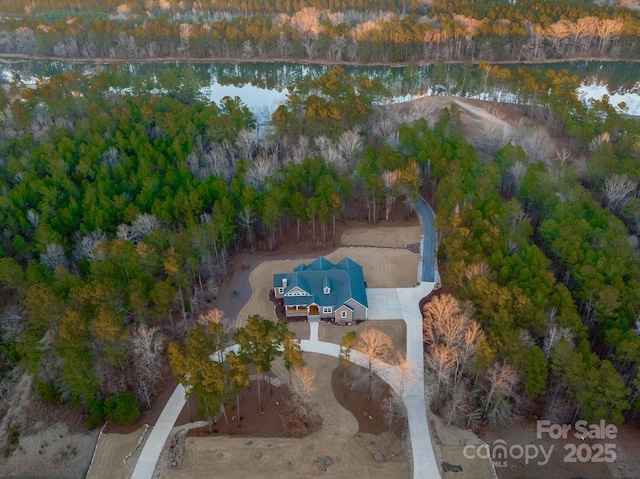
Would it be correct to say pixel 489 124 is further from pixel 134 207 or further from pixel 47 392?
pixel 47 392

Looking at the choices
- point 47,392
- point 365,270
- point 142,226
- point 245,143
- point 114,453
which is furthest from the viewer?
point 245,143

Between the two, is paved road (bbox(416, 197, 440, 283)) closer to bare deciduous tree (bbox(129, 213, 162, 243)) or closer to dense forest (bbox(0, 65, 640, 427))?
dense forest (bbox(0, 65, 640, 427))

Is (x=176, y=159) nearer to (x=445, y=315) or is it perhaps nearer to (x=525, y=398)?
(x=445, y=315)

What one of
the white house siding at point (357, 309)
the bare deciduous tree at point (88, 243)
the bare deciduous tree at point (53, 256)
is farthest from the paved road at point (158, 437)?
the bare deciduous tree at point (53, 256)

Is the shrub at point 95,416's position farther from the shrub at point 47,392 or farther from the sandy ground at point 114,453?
the shrub at point 47,392

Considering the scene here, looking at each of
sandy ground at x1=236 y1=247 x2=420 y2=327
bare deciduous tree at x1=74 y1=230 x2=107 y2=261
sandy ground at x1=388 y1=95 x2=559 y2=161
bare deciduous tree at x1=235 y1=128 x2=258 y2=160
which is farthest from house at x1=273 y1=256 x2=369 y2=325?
sandy ground at x1=388 y1=95 x2=559 y2=161

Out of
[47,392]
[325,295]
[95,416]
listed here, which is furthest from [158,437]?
[325,295]
